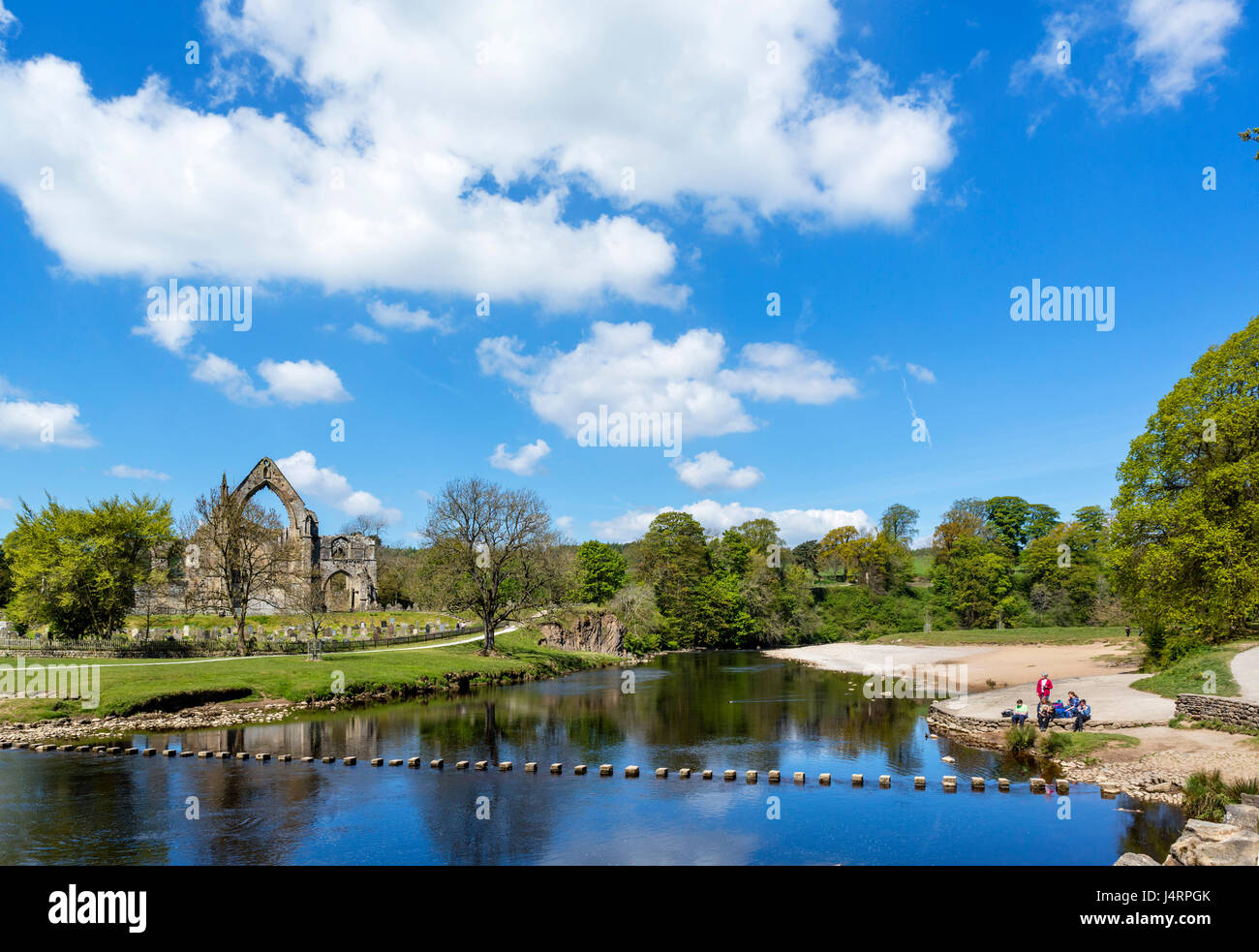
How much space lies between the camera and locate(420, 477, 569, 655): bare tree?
197ft

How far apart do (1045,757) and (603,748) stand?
17.1 m

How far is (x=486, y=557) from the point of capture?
60.3 m

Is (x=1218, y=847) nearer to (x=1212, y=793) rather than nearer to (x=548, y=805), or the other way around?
(x=1212, y=793)

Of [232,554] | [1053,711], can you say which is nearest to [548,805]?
[1053,711]

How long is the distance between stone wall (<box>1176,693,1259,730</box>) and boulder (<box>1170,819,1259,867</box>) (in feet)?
43.2

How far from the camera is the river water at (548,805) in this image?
58.2 ft

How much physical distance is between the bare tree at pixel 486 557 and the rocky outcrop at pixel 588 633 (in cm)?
1023

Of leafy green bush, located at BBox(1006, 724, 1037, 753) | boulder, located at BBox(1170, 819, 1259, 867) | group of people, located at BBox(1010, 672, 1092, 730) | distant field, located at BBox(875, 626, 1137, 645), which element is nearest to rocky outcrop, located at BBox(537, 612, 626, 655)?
distant field, located at BBox(875, 626, 1137, 645)

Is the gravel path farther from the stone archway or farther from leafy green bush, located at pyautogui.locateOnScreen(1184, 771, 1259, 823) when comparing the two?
the stone archway
